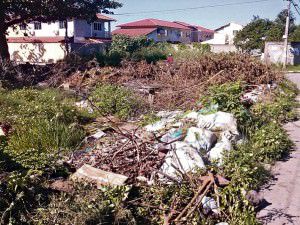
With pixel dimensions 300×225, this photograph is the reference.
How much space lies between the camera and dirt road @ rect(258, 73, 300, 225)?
145 inches

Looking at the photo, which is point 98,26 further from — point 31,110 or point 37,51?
point 31,110

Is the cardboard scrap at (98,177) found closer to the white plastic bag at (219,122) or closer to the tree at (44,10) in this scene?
the white plastic bag at (219,122)

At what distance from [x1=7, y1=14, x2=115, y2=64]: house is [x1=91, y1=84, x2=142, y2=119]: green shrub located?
1625 cm

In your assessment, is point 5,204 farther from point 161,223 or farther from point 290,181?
point 290,181

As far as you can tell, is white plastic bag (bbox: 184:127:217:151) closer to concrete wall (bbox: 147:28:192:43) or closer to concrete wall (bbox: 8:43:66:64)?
concrete wall (bbox: 8:43:66:64)

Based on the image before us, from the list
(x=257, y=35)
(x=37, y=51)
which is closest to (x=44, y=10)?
Result: (x=37, y=51)

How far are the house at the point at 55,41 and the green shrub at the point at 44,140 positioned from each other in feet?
62.1

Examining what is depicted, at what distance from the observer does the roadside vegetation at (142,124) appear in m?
3.37

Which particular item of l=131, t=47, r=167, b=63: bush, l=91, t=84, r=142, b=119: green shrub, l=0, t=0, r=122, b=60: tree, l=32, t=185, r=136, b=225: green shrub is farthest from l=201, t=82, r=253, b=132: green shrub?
l=131, t=47, r=167, b=63: bush

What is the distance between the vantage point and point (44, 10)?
14.9 meters

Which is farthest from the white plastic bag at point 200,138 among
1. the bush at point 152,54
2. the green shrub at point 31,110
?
the bush at point 152,54

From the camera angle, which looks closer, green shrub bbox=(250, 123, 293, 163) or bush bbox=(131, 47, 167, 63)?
green shrub bbox=(250, 123, 293, 163)

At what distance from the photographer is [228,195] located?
150 inches

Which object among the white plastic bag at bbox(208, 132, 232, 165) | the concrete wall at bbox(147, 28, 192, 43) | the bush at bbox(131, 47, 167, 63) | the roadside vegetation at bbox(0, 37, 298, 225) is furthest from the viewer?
the concrete wall at bbox(147, 28, 192, 43)
